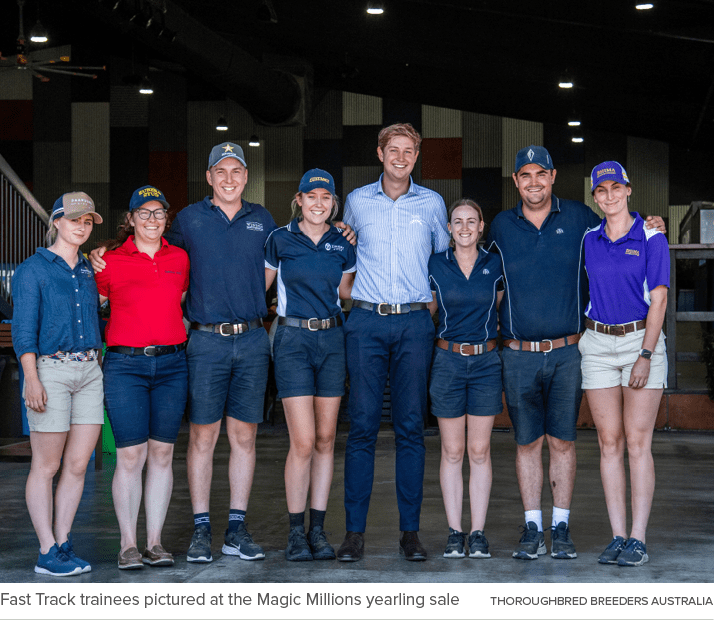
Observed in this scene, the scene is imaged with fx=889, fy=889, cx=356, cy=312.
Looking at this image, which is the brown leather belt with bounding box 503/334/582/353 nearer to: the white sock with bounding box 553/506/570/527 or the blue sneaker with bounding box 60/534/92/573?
the white sock with bounding box 553/506/570/527

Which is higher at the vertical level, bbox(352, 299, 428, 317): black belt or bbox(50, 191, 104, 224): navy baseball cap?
bbox(50, 191, 104, 224): navy baseball cap

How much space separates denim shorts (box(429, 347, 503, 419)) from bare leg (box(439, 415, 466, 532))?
1.8 inches

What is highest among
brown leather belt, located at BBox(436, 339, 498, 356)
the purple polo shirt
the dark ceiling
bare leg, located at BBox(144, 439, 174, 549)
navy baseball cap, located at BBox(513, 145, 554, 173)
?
the dark ceiling

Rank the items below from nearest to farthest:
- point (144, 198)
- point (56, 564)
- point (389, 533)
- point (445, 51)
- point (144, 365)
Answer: point (56, 564) → point (144, 365) → point (144, 198) → point (389, 533) → point (445, 51)

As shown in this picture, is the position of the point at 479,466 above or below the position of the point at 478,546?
above

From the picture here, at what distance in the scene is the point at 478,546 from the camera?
3602 mm

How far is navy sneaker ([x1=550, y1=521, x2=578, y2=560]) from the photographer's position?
3578mm

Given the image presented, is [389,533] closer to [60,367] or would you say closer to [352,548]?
[352,548]

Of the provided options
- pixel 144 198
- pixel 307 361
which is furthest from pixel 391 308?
pixel 144 198

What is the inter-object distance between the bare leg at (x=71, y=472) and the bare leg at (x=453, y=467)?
141cm

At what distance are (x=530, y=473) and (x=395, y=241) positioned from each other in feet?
3.69

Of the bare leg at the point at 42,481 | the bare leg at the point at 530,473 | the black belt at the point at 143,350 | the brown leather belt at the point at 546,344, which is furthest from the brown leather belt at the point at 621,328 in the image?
the bare leg at the point at 42,481

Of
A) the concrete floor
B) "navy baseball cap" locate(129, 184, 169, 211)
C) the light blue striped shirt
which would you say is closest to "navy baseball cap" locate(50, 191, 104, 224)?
"navy baseball cap" locate(129, 184, 169, 211)

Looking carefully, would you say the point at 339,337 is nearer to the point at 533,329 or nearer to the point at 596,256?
the point at 533,329
